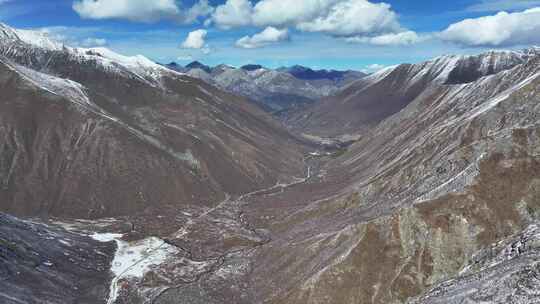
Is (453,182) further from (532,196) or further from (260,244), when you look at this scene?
(260,244)

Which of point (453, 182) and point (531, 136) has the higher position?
point (531, 136)

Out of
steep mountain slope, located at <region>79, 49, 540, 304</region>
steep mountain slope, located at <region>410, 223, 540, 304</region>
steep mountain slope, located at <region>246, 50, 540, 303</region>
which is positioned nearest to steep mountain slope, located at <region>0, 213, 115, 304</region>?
steep mountain slope, located at <region>79, 49, 540, 304</region>

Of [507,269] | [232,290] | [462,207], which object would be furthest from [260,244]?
[507,269]

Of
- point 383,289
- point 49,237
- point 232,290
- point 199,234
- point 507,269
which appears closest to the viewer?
point 507,269

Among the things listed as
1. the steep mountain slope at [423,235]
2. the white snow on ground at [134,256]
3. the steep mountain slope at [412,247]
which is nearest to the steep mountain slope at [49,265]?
the white snow on ground at [134,256]

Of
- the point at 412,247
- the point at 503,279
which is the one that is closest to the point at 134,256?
the point at 412,247

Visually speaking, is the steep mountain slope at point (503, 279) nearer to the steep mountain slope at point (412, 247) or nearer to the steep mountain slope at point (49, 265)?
the steep mountain slope at point (412, 247)

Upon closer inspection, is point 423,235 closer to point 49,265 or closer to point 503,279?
point 503,279

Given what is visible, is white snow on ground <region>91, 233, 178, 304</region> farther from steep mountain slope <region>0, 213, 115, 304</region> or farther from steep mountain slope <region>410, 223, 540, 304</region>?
steep mountain slope <region>410, 223, 540, 304</region>
